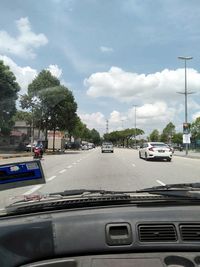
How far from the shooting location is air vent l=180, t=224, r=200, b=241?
2861 millimetres

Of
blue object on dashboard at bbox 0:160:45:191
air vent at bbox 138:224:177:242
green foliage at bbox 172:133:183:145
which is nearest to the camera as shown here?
air vent at bbox 138:224:177:242

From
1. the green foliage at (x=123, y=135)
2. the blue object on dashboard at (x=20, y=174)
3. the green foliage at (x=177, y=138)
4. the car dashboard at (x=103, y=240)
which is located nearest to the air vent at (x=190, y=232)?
the car dashboard at (x=103, y=240)

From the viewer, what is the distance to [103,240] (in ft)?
9.29

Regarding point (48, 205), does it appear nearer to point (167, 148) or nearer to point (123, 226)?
point (123, 226)

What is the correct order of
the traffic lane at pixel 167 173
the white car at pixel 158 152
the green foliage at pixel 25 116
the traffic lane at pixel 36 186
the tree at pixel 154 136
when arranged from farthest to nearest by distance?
the tree at pixel 154 136 < the green foliage at pixel 25 116 < the white car at pixel 158 152 < the traffic lane at pixel 167 173 < the traffic lane at pixel 36 186

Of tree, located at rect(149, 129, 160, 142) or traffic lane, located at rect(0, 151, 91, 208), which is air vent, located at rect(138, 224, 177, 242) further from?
tree, located at rect(149, 129, 160, 142)

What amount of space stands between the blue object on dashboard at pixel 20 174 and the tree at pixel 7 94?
58069 millimetres

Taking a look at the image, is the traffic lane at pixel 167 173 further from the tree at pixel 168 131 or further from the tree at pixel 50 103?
the tree at pixel 168 131

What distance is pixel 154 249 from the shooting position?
279 centimetres

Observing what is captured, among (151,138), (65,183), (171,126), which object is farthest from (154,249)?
(151,138)

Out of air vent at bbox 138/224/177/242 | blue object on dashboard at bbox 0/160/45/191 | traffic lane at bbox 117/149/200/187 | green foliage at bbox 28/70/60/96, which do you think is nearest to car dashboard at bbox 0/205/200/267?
air vent at bbox 138/224/177/242

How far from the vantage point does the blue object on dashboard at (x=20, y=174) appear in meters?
3.95

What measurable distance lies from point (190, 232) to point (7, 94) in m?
61.1

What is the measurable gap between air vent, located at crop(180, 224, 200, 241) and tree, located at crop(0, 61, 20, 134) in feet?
195
